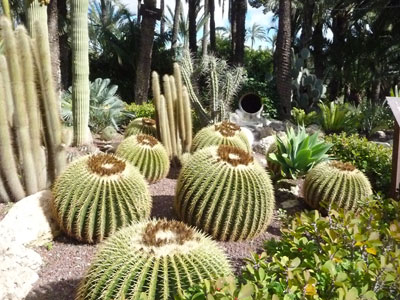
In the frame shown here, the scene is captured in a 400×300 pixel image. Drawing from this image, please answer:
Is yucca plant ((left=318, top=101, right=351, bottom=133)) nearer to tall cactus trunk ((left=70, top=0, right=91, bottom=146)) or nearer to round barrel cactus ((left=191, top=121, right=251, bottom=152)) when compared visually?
round barrel cactus ((left=191, top=121, right=251, bottom=152))

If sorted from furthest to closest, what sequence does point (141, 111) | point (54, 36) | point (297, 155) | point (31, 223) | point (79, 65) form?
point (141, 111) → point (54, 36) → point (79, 65) → point (297, 155) → point (31, 223)

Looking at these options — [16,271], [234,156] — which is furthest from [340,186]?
[16,271]

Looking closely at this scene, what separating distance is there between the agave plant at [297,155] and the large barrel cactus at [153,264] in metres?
3.52

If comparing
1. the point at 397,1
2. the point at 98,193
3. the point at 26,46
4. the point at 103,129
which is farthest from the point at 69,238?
the point at 397,1

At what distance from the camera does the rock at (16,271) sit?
285 centimetres

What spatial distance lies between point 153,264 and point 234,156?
6.05ft

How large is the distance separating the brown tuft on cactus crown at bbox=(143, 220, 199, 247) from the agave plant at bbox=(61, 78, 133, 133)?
24.5ft

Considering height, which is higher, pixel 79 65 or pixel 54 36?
pixel 54 36

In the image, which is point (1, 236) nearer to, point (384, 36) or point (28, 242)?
point (28, 242)

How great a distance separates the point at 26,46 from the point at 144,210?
2009 mm

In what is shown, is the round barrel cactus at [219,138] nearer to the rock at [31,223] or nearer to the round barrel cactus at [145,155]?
the round barrel cactus at [145,155]

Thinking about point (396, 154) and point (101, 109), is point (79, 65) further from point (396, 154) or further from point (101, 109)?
point (396, 154)

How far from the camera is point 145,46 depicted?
1242 centimetres

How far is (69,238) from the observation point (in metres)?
3.63
